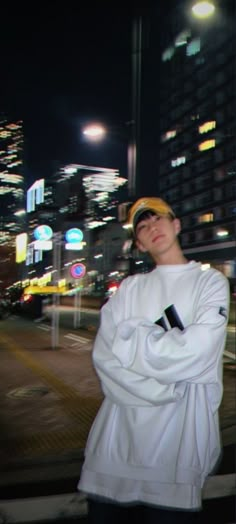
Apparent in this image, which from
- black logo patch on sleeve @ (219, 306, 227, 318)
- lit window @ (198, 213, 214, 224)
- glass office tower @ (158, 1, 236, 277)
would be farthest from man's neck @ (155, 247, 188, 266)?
lit window @ (198, 213, 214, 224)

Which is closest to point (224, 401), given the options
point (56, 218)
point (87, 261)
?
point (56, 218)

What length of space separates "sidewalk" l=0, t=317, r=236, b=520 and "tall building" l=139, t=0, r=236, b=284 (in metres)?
→ 61.0

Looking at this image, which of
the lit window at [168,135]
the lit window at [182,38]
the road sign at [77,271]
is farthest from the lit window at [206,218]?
the road sign at [77,271]

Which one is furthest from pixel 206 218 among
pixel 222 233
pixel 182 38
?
pixel 182 38

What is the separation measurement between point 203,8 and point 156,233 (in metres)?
9.04

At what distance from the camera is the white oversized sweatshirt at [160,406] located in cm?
152

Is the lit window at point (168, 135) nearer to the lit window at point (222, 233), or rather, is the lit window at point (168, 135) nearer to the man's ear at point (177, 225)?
the lit window at point (222, 233)

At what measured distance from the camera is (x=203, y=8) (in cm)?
967

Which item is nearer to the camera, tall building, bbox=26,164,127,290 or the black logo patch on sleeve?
the black logo patch on sleeve

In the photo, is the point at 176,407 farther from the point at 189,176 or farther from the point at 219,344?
the point at 189,176

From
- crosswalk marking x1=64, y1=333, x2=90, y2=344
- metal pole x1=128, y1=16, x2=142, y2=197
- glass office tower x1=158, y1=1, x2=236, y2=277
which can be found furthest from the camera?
glass office tower x1=158, y1=1, x2=236, y2=277

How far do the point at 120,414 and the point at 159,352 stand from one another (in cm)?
28

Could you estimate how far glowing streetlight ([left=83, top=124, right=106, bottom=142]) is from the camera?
12430 millimetres

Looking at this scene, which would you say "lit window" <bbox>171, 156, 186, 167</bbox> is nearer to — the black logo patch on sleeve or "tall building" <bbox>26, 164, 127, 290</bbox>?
"tall building" <bbox>26, 164, 127, 290</bbox>
